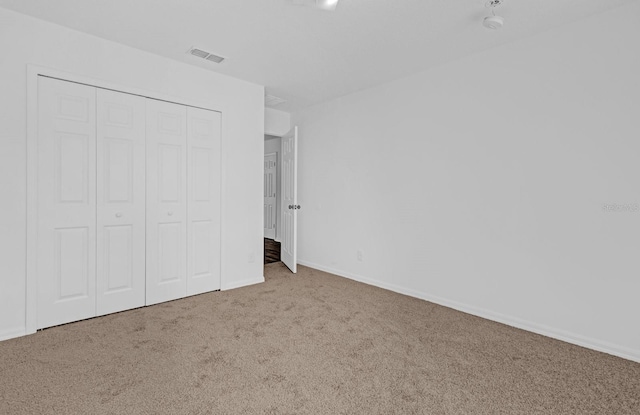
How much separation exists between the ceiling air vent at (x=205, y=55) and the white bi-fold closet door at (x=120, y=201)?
579 mm

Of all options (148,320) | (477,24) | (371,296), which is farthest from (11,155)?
(477,24)

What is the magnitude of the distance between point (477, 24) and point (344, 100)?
7.04ft

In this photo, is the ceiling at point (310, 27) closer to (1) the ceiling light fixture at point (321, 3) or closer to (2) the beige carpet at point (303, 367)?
(1) the ceiling light fixture at point (321, 3)

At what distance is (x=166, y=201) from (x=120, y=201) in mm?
432

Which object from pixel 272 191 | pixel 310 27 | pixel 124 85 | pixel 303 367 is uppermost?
pixel 310 27

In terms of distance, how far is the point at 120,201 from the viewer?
10.3 ft

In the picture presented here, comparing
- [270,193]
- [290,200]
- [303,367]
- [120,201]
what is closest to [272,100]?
[290,200]

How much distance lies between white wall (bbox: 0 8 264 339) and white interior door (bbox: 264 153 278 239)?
11.1ft

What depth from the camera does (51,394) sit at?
187 cm

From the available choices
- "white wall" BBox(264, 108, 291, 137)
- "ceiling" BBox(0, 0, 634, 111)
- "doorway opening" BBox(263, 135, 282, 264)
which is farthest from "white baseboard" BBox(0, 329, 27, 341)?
"doorway opening" BBox(263, 135, 282, 264)

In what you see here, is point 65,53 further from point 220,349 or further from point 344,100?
point 344,100

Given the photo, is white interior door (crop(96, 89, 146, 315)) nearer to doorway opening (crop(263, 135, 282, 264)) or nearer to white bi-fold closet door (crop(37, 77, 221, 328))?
white bi-fold closet door (crop(37, 77, 221, 328))

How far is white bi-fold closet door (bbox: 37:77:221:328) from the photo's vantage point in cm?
279

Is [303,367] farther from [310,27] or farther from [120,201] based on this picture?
[310,27]
